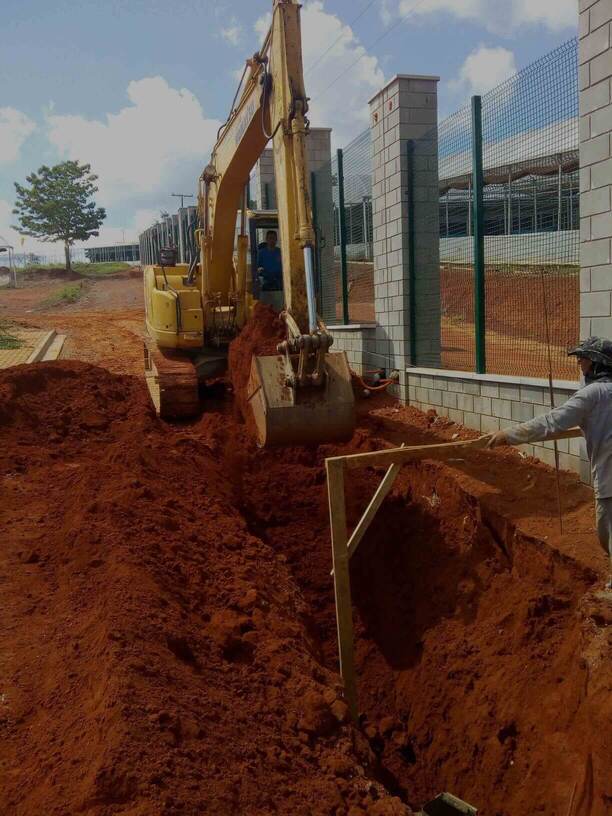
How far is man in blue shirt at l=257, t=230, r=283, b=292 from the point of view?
11.0 metres

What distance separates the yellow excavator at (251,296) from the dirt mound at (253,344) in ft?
3.61

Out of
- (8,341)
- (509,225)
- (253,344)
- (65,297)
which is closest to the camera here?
(253,344)

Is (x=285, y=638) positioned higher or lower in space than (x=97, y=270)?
lower

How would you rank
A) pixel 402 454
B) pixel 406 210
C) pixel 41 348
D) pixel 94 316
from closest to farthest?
pixel 402 454, pixel 406 210, pixel 41 348, pixel 94 316

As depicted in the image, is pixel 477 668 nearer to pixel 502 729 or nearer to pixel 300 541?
pixel 502 729

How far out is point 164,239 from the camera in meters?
33.8

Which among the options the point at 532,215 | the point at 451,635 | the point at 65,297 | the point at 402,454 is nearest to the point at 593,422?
the point at 402,454

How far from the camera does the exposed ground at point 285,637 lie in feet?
10.5

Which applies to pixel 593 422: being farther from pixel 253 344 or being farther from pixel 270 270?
pixel 270 270

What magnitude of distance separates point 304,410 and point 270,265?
5.62 meters

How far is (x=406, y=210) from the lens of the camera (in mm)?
8992

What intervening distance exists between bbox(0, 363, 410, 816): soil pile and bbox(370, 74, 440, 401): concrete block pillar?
3.57 meters

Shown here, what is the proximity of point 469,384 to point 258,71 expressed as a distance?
3.91 meters

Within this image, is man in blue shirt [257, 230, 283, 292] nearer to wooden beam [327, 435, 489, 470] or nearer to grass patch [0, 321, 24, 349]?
wooden beam [327, 435, 489, 470]
